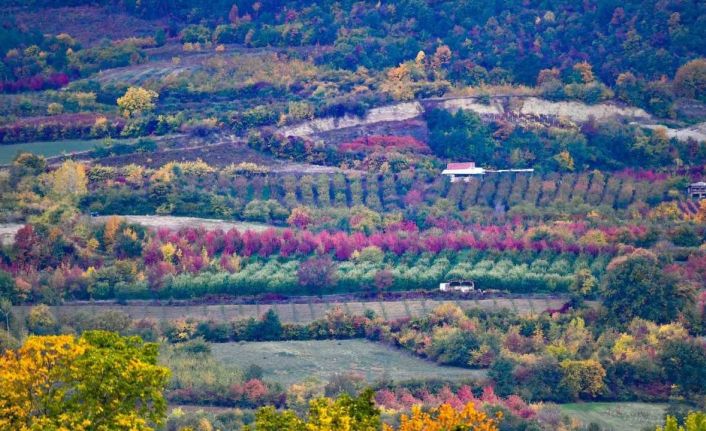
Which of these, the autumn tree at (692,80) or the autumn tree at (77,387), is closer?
the autumn tree at (77,387)

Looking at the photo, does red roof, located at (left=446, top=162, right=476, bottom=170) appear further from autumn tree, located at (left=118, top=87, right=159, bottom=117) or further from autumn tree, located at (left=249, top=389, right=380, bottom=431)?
autumn tree, located at (left=249, top=389, right=380, bottom=431)

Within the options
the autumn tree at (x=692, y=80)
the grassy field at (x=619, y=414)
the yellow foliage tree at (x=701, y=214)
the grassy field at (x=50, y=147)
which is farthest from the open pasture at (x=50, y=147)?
the grassy field at (x=619, y=414)

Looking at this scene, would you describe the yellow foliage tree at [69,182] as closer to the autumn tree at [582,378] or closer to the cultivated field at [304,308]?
the cultivated field at [304,308]

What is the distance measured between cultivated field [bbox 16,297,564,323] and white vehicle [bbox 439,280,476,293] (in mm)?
1149

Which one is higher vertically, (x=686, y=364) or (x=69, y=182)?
(x=69, y=182)

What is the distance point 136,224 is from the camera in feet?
290

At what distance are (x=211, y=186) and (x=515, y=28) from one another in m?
32.0

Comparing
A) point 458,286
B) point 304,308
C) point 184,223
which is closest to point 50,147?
point 184,223

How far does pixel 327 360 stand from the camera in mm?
75000

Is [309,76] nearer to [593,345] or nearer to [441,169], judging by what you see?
[441,169]

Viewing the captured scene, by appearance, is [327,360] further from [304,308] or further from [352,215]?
[352,215]

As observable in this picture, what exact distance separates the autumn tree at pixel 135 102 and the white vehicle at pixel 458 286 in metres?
30.7

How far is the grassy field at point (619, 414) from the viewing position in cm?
6731

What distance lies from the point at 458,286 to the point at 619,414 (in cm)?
1584
